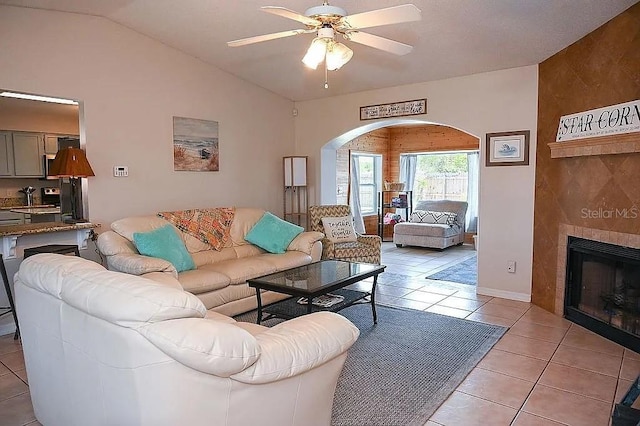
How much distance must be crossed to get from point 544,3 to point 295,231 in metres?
3.19

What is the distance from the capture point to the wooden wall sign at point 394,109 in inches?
210

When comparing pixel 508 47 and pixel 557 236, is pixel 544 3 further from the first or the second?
pixel 557 236

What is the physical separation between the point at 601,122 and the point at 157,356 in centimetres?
370

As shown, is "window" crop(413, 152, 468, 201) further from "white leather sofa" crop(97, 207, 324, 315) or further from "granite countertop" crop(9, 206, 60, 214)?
"granite countertop" crop(9, 206, 60, 214)

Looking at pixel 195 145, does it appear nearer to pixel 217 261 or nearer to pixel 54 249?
pixel 217 261

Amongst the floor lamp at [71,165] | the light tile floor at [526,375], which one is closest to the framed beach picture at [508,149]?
the light tile floor at [526,375]

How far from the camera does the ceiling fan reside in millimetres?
2527

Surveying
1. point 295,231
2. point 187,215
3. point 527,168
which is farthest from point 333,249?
point 527,168

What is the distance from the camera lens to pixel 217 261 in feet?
14.9

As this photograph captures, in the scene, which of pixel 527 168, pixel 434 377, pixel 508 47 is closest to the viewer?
pixel 434 377

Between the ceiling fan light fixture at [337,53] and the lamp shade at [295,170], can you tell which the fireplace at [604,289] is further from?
the lamp shade at [295,170]

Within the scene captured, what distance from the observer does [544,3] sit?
3258 millimetres

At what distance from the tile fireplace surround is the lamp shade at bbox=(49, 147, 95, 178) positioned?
4.46 m

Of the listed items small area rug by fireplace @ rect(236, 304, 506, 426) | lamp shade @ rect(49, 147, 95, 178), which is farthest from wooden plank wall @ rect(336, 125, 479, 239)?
lamp shade @ rect(49, 147, 95, 178)
